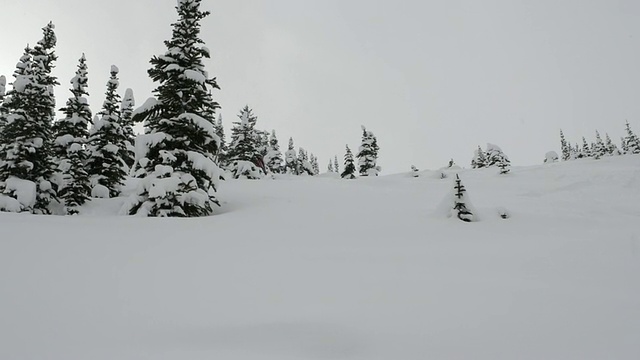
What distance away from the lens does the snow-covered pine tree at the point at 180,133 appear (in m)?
13.6

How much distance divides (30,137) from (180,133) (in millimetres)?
9720

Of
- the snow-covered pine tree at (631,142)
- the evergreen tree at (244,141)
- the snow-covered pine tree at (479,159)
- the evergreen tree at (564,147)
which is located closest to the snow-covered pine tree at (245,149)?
the evergreen tree at (244,141)

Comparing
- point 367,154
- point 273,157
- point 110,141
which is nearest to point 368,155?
point 367,154

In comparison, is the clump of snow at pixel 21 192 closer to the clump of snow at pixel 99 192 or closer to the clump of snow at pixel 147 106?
the clump of snow at pixel 99 192

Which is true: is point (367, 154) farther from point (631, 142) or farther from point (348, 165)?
point (631, 142)

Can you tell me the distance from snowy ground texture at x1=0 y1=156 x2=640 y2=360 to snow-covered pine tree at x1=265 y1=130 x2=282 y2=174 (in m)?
43.3

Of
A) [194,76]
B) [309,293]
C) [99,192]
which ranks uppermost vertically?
[194,76]

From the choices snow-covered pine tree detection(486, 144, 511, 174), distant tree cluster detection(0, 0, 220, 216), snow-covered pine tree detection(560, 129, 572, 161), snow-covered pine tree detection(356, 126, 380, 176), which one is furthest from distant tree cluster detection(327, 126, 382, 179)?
snow-covered pine tree detection(560, 129, 572, 161)

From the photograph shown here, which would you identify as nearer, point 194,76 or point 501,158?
point 194,76

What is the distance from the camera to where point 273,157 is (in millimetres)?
53250

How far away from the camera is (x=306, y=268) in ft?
19.4

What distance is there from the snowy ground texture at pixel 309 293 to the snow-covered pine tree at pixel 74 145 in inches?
429

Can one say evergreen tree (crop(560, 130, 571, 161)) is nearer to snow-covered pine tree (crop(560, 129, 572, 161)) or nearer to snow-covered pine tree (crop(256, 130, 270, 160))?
snow-covered pine tree (crop(560, 129, 572, 161))

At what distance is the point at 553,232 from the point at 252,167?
29.0 metres
